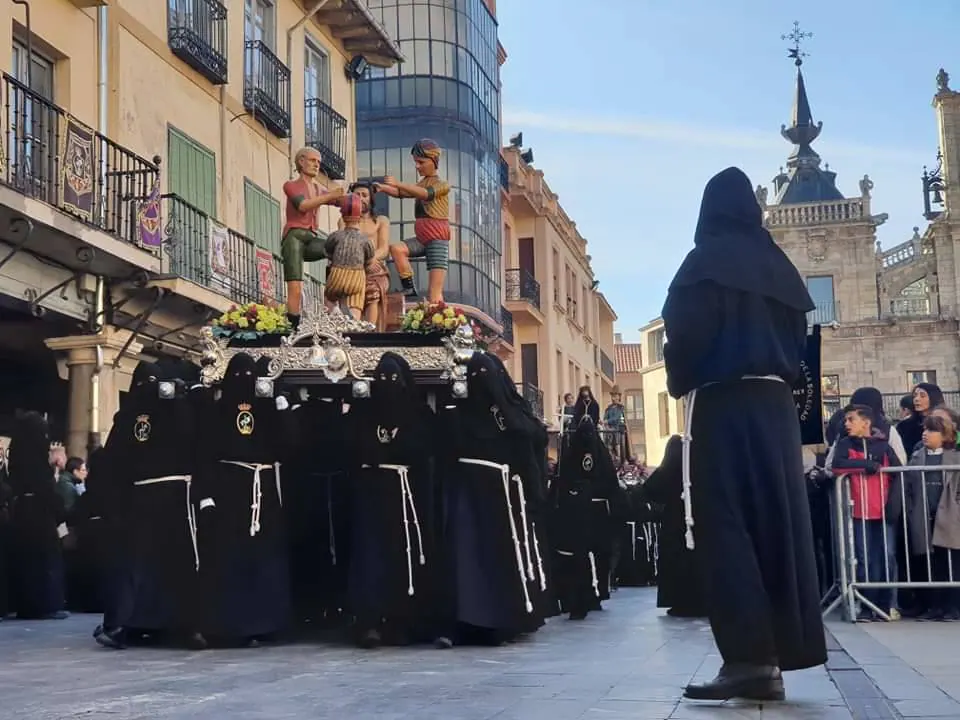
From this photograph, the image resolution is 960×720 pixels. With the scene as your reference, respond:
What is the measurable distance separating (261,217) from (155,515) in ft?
41.3

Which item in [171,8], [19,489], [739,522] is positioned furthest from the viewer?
[171,8]

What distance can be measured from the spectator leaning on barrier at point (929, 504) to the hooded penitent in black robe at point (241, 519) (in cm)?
538

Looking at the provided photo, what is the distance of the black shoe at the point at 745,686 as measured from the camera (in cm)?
619

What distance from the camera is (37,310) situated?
15.3 m

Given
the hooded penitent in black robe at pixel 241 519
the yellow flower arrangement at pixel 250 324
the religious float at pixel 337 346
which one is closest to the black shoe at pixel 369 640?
the hooded penitent in black robe at pixel 241 519

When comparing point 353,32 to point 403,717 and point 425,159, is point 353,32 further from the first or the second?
point 403,717

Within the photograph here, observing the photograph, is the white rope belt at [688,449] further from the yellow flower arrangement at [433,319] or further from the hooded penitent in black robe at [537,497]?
the yellow flower arrangement at [433,319]

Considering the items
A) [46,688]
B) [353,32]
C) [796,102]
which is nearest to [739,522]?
[46,688]

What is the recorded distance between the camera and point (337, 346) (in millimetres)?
10367

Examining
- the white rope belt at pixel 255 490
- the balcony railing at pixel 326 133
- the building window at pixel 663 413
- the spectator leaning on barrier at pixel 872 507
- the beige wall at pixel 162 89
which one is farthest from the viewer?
the building window at pixel 663 413

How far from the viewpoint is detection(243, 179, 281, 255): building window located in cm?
2108

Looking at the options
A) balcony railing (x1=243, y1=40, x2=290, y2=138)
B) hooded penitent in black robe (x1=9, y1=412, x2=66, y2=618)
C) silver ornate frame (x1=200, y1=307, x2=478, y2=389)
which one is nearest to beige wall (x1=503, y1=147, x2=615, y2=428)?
balcony railing (x1=243, y1=40, x2=290, y2=138)

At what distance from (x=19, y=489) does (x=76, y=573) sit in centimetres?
217

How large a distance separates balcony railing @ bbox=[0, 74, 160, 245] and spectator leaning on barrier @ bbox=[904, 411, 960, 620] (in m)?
9.09
